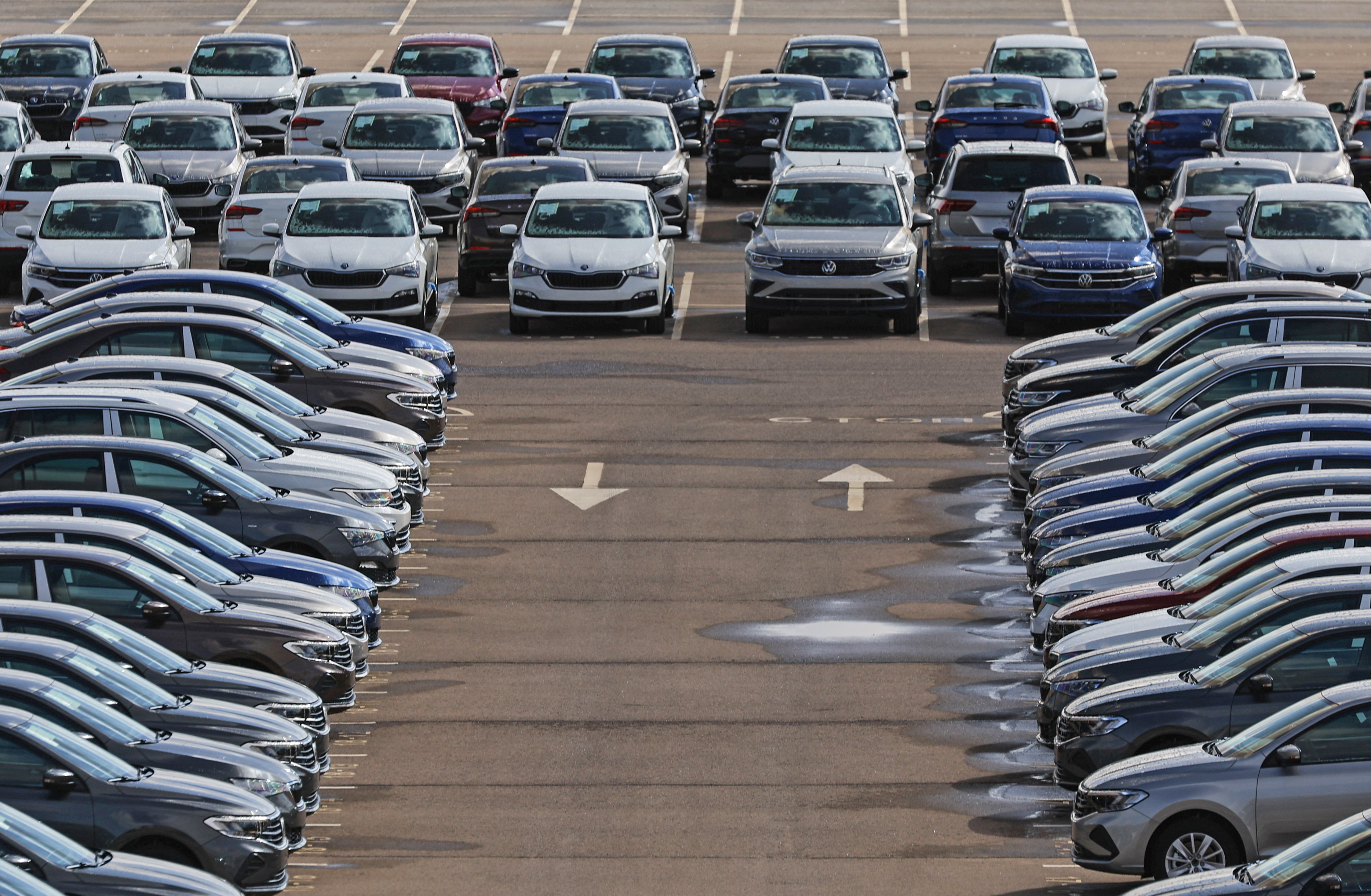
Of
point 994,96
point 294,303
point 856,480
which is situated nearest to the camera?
point 856,480

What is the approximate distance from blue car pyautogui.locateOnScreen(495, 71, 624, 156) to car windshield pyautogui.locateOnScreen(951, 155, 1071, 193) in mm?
6946

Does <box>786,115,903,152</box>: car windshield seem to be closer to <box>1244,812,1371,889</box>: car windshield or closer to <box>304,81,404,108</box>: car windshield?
<box>304,81,404,108</box>: car windshield

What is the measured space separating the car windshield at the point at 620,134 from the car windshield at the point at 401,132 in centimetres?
170

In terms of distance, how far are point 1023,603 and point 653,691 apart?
354cm

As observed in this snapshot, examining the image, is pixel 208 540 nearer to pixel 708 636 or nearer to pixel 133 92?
pixel 708 636

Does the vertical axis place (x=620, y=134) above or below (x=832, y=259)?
below

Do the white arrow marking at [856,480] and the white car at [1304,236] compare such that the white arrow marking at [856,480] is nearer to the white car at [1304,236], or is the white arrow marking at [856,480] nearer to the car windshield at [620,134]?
the white car at [1304,236]

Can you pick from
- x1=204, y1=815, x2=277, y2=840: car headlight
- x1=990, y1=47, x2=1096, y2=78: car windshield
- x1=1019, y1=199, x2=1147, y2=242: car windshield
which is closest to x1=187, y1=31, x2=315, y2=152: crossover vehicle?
x1=990, y1=47, x2=1096, y2=78: car windshield

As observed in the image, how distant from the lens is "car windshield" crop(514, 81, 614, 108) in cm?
4022

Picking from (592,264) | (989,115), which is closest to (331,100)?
(989,115)

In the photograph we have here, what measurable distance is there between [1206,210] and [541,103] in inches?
464

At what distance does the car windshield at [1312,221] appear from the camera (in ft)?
98.3

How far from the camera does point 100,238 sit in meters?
31.1

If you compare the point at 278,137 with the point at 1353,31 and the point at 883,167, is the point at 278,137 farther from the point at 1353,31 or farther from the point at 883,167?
the point at 1353,31
